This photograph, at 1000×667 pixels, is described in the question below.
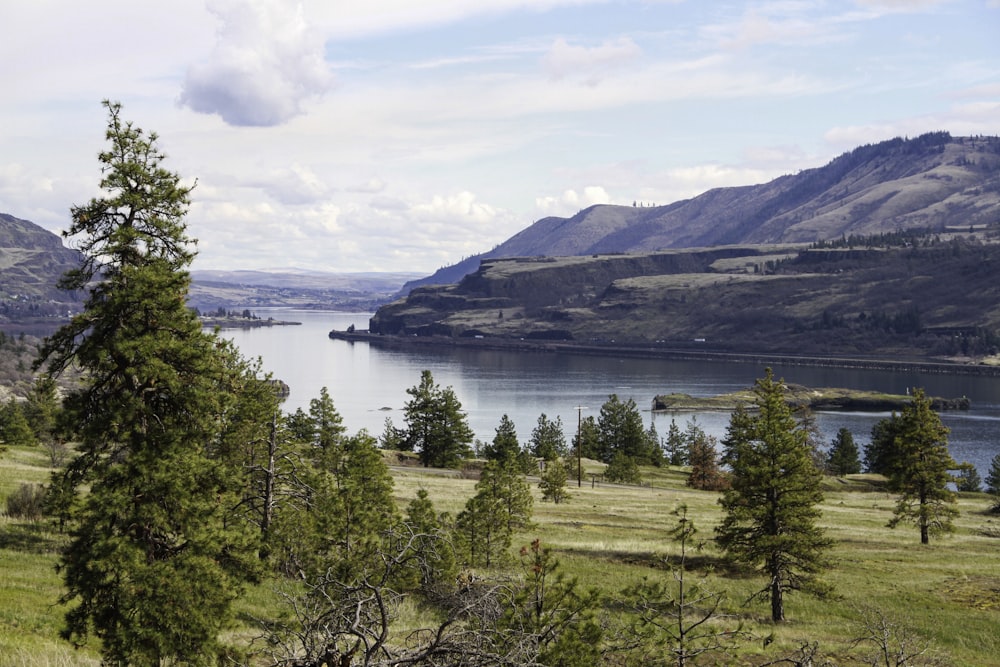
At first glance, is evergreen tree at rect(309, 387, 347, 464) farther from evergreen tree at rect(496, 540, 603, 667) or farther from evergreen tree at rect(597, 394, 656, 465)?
evergreen tree at rect(496, 540, 603, 667)

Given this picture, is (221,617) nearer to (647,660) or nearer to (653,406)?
(647,660)

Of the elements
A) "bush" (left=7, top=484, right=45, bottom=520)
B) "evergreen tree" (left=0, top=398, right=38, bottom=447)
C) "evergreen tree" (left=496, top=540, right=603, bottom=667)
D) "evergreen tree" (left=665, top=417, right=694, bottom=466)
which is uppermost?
"evergreen tree" (left=496, top=540, right=603, bottom=667)

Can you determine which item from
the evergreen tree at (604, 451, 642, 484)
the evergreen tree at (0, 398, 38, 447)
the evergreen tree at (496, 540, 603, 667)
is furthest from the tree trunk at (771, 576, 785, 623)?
the evergreen tree at (0, 398, 38, 447)

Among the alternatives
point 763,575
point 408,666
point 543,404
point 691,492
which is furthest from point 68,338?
point 543,404

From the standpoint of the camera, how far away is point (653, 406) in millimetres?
189250

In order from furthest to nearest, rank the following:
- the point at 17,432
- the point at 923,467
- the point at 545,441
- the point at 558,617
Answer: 1. the point at 545,441
2. the point at 17,432
3. the point at 923,467
4. the point at 558,617

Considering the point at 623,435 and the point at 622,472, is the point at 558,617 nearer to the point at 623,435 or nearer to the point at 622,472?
the point at 622,472

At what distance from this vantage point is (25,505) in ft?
100

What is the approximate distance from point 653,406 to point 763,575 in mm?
151644

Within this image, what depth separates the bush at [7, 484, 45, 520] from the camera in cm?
3030

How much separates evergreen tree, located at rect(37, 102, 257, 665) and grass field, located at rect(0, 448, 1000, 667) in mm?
1486

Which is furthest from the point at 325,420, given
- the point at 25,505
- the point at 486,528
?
the point at 486,528

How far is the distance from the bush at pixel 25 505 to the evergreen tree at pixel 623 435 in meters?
81.3

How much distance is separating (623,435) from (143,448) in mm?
96537
